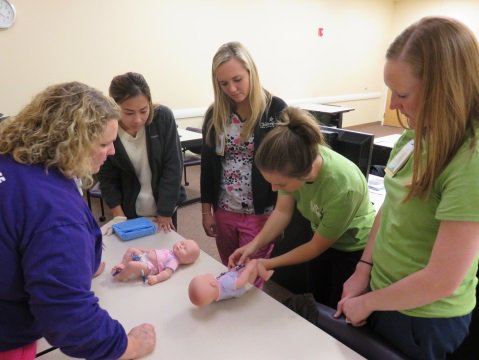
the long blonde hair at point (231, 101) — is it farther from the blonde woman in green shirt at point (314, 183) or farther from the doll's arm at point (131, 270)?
the doll's arm at point (131, 270)

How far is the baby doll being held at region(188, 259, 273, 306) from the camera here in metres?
1.10

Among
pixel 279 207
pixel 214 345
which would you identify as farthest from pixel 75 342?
pixel 279 207

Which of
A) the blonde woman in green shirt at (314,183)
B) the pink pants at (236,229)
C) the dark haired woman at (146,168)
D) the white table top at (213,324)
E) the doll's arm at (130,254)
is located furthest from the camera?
the pink pants at (236,229)

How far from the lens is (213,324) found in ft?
3.47

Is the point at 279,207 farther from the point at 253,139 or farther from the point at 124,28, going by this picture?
the point at 124,28

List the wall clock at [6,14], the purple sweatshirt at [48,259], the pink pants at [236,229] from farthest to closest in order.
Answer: the wall clock at [6,14], the pink pants at [236,229], the purple sweatshirt at [48,259]

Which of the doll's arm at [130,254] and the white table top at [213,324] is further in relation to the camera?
the doll's arm at [130,254]

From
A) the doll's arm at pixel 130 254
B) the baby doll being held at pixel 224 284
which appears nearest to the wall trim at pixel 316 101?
the doll's arm at pixel 130 254

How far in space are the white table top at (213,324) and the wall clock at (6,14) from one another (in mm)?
3308

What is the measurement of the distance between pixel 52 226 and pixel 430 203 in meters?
0.85

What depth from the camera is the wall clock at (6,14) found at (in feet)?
11.0

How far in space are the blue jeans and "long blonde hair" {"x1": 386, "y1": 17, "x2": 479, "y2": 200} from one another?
0.38 m

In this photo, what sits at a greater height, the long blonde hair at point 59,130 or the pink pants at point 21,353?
the long blonde hair at point 59,130

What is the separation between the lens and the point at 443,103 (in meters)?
0.76
